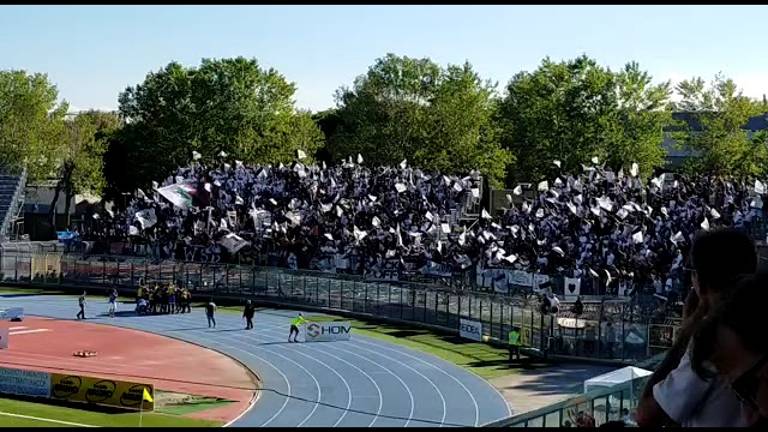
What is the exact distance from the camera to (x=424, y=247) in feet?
172

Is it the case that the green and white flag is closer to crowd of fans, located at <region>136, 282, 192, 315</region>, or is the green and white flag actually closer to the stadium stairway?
crowd of fans, located at <region>136, 282, 192, 315</region>

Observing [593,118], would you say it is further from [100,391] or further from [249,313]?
[100,391]

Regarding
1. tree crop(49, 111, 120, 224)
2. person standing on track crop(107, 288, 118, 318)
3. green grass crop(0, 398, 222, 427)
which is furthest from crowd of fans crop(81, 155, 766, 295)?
tree crop(49, 111, 120, 224)

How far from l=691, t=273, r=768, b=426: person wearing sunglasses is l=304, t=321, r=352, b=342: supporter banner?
3885 cm

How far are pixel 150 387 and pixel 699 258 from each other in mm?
26806

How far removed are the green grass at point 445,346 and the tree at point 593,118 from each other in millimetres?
42859

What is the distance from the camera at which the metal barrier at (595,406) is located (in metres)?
10.1

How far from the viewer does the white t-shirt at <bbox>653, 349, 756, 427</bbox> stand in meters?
4.18

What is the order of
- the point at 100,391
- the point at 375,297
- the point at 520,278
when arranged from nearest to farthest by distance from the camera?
the point at 100,391
the point at 520,278
the point at 375,297

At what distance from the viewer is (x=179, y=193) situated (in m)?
65.8

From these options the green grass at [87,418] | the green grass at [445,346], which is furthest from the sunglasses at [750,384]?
the green grass at [445,346]

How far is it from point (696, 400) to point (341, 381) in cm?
3128

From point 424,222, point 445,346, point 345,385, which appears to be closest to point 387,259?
point 424,222

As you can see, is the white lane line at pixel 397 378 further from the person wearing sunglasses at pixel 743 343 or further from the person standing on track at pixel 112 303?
the person wearing sunglasses at pixel 743 343
